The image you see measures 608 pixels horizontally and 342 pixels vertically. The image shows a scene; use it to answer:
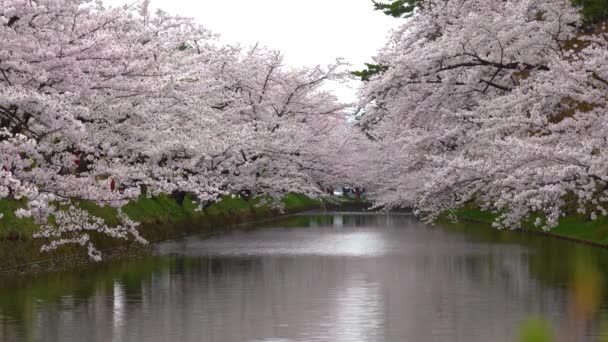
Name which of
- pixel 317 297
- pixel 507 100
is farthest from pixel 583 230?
pixel 317 297

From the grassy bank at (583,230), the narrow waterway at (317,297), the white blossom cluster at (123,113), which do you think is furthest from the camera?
the grassy bank at (583,230)

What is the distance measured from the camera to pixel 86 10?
73.2 ft

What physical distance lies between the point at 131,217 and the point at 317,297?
2103cm

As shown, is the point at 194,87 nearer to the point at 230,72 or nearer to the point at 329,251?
the point at 329,251

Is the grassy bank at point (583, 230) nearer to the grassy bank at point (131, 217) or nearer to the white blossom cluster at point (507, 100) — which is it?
the white blossom cluster at point (507, 100)

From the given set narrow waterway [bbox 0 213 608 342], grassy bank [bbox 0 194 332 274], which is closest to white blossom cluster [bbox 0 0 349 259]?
grassy bank [bbox 0 194 332 274]

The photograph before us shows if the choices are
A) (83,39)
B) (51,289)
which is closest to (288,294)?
(51,289)

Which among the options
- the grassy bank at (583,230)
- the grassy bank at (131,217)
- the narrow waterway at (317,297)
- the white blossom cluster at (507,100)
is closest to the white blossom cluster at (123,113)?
the grassy bank at (131,217)

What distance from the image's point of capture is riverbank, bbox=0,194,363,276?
925 inches

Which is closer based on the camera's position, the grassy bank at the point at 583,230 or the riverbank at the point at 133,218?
the riverbank at the point at 133,218

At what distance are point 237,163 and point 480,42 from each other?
25877mm

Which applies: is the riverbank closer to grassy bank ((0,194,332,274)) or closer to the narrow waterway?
grassy bank ((0,194,332,274))

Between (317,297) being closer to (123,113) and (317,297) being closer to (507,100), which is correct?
(507,100)

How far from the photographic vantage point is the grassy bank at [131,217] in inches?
925
